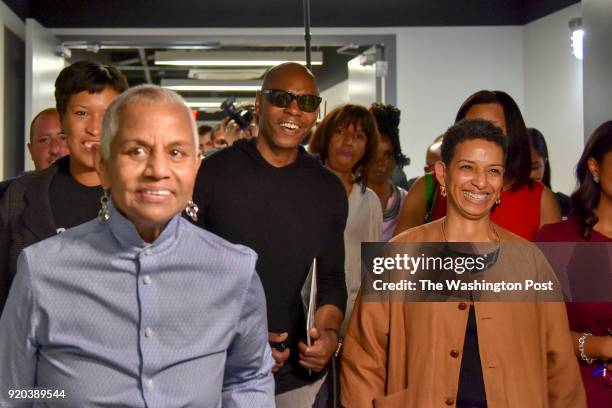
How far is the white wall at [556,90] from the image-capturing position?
6.84 metres

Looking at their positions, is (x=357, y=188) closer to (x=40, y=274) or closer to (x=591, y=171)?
(x=591, y=171)

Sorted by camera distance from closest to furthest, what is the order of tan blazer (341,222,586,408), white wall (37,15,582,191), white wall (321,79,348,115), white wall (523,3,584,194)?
tan blazer (341,222,586,408), white wall (523,3,584,194), white wall (37,15,582,191), white wall (321,79,348,115)

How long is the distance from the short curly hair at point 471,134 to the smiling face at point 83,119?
3.32ft

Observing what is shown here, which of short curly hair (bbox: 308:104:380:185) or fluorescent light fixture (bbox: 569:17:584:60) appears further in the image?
fluorescent light fixture (bbox: 569:17:584:60)

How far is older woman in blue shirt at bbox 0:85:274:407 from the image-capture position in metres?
1.56

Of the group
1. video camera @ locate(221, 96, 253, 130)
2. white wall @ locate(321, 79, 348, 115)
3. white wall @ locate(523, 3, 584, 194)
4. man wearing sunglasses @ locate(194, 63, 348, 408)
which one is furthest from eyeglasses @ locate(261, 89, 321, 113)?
white wall @ locate(321, 79, 348, 115)

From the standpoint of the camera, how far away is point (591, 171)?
9.59ft

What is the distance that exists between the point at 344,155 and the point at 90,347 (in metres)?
2.29

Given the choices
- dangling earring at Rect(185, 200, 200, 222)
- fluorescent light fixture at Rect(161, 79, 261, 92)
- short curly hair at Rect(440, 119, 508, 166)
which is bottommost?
dangling earring at Rect(185, 200, 200, 222)

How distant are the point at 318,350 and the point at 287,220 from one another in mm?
409

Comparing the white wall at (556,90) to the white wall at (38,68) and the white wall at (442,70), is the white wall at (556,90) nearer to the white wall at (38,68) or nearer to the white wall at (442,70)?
the white wall at (442,70)

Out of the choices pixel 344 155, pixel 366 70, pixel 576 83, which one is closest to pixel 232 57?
pixel 366 70

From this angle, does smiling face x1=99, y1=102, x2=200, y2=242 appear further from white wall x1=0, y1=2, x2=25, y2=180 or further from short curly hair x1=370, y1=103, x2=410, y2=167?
white wall x1=0, y1=2, x2=25, y2=180

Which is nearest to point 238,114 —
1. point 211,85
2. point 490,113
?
point 490,113
